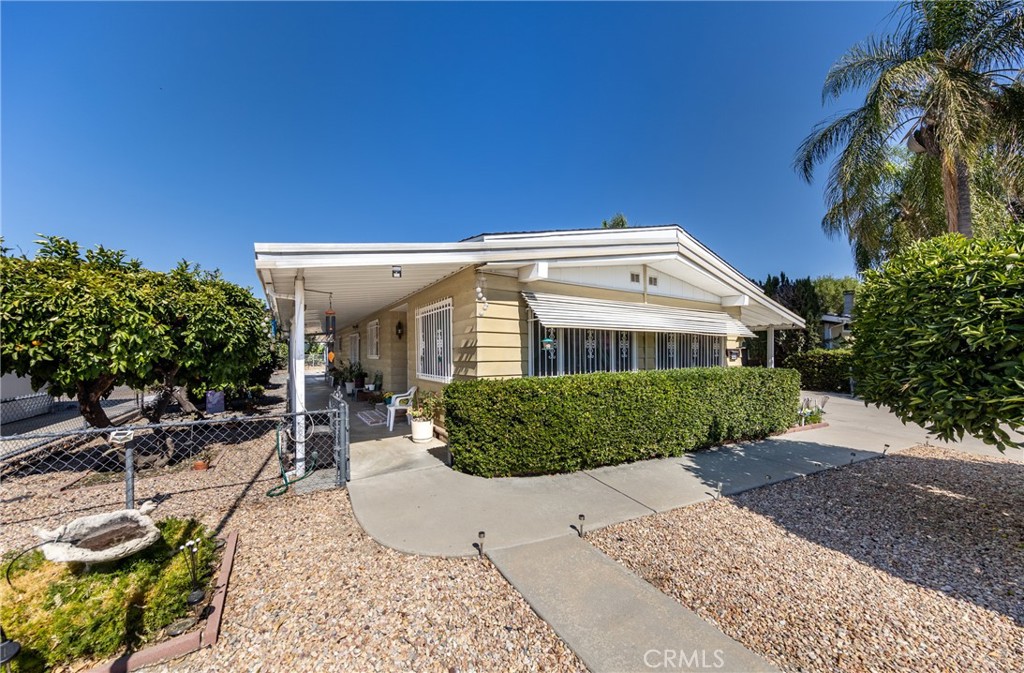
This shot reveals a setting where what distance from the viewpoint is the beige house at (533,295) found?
611 centimetres

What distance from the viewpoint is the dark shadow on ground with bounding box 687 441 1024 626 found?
3.26 metres

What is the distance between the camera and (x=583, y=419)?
5.78 m

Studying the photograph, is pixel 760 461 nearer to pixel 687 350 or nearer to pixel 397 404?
pixel 687 350

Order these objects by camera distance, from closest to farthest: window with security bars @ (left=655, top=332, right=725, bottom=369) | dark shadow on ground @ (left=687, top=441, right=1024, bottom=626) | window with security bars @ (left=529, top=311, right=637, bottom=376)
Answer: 1. dark shadow on ground @ (left=687, top=441, right=1024, bottom=626)
2. window with security bars @ (left=529, top=311, right=637, bottom=376)
3. window with security bars @ (left=655, top=332, right=725, bottom=369)

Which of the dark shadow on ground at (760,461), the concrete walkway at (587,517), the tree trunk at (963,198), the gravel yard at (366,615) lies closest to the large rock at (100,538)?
the gravel yard at (366,615)

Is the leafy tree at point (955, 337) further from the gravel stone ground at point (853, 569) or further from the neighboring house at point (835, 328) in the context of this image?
the neighboring house at point (835, 328)

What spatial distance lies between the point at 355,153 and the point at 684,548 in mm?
16206

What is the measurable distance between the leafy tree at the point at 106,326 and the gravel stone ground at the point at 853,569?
690cm

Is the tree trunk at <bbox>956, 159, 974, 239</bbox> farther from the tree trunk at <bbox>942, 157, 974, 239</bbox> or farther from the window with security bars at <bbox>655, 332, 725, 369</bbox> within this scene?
the window with security bars at <bbox>655, 332, 725, 369</bbox>

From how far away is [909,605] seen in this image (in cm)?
286

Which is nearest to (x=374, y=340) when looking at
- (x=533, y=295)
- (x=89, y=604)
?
(x=533, y=295)

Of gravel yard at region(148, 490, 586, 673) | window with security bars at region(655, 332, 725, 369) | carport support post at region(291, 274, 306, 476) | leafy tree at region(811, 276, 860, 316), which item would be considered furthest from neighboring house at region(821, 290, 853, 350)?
carport support post at region(291, 274, 306, 476)

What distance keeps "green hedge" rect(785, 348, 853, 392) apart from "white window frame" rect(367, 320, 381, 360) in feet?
60.6

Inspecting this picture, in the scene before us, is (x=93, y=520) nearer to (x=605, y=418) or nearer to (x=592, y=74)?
(x=605, y=418)
